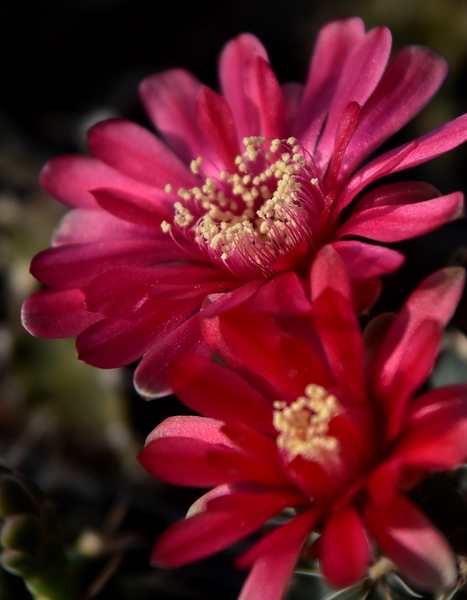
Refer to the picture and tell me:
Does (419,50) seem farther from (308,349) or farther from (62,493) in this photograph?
(62,493)

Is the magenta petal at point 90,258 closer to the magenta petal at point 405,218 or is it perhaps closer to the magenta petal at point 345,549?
the magenta petal at point 405,218

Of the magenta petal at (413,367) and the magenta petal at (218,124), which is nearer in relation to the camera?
the magenta petal at (413,367)

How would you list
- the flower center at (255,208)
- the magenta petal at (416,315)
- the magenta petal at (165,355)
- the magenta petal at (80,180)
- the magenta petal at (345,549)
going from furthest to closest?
the magenta petal at (80,180) < the flower center at (255,208) < the magenta petal at (165,355) < the magenta petal at (416,315) < the magenta petal at (345,549)

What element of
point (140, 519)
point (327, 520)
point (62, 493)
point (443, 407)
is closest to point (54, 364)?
point (62, 493)

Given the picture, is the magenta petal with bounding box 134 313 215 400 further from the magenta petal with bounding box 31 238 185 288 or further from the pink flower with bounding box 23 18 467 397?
the magenta petal with bounding box 31 238 185 288

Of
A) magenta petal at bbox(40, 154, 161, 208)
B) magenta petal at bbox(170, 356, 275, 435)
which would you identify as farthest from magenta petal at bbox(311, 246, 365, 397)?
magenta petal at bbox(40, 154, 161, 208)

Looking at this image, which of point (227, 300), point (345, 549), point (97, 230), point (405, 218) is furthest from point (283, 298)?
point (97, 230)

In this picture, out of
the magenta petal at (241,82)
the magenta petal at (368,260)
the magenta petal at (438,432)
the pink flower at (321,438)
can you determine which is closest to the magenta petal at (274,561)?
the pink flower at (321,438)
